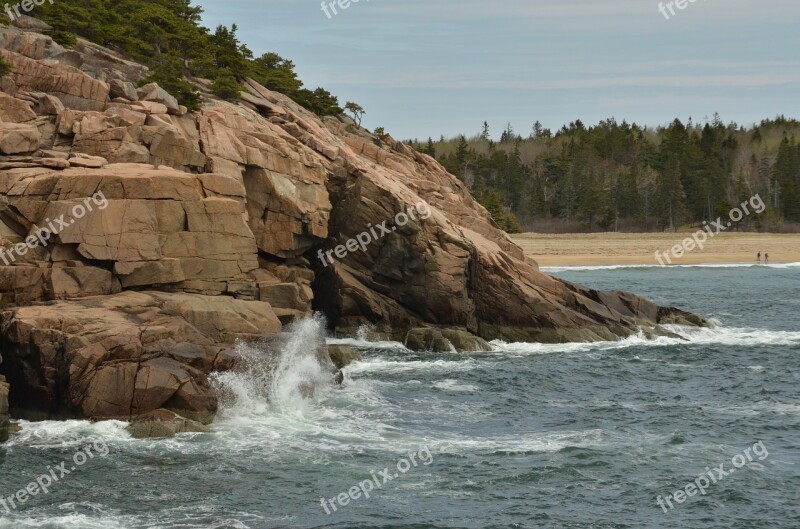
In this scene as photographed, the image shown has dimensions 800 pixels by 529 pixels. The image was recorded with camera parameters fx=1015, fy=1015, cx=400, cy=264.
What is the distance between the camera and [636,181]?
150000 millimetres

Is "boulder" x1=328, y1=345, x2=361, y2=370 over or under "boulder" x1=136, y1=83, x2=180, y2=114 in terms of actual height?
under

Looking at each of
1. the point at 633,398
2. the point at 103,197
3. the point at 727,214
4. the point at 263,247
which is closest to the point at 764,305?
the point at 633,398

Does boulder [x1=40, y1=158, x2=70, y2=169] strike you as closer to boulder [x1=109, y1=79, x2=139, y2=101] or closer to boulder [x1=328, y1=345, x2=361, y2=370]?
boulder [x1=109, y1=79, x2=139, y2=101]

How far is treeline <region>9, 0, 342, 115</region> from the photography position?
161 ft

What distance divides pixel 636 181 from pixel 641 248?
34405 mm

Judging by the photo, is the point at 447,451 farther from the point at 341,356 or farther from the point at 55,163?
the point at 55,163

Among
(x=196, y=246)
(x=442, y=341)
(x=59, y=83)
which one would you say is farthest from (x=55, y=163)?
(x=442, y=341)

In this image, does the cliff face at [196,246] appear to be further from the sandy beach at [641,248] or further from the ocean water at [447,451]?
the sandy beach at [641,248]

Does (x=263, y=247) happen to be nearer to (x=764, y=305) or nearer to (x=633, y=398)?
(x=633, y=398)

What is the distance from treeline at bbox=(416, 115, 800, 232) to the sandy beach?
8370 mm

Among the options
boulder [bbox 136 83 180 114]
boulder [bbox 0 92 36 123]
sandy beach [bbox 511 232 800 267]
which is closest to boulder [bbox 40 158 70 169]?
boulder [bbox 0 92 36 123]

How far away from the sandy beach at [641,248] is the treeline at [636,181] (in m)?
8.37

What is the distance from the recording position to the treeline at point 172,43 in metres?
49.2

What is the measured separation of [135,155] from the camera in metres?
38.7
